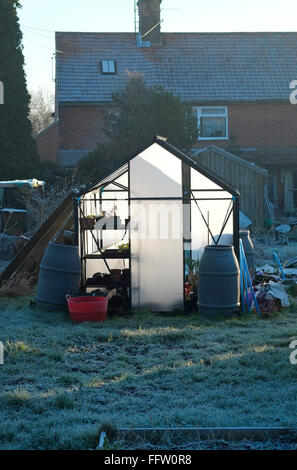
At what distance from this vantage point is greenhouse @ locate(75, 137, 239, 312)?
9688mm

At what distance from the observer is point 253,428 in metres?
4.53

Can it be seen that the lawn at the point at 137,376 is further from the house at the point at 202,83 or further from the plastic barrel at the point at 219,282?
the house at the point at 202,83

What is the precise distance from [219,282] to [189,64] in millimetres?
21805

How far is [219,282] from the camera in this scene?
9055 millimetres

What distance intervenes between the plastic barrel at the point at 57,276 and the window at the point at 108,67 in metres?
20.0

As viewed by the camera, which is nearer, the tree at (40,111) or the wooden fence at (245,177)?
the wooden fence at (245,177)

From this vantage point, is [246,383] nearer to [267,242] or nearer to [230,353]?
[230,353]

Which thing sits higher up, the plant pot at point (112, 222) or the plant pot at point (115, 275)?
the plant pot at point (112, 222)

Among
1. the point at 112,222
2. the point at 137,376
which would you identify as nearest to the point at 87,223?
the point at 112,222

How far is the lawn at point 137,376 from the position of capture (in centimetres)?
491

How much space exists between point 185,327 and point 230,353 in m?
1.59

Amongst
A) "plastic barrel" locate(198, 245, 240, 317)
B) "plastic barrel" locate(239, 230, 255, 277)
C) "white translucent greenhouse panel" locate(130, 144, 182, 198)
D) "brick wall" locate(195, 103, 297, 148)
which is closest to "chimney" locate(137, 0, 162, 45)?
"brick wall" locate(195, 103, 297, 148)

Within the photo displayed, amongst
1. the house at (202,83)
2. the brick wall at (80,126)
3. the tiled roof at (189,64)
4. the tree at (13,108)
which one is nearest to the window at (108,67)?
the house at (202,83)

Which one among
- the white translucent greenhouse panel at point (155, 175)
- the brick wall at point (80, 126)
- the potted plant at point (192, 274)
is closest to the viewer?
the white translucent greenhouse panel at point (155, 175)
